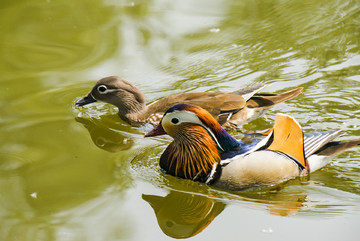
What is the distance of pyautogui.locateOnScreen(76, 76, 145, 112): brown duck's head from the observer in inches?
248

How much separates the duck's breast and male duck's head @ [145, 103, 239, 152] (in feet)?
0.75

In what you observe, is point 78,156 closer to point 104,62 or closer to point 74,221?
point 74,221

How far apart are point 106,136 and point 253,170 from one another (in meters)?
2.26

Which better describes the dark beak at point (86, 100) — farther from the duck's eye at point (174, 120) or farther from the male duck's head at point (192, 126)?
the duck's eye at point (174, 120)

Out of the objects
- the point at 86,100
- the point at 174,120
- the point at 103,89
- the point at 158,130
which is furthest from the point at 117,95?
the point at 174,120

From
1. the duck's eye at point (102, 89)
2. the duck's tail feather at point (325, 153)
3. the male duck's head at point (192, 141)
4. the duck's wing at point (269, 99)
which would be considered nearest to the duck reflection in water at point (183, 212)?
the male duck's head at point (192, 141)

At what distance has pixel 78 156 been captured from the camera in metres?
4.97

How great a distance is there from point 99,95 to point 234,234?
3.42 metres

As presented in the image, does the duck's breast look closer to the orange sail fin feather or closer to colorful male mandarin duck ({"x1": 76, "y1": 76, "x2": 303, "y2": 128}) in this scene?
the orange sail fin feather

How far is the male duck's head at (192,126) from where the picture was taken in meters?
4.38

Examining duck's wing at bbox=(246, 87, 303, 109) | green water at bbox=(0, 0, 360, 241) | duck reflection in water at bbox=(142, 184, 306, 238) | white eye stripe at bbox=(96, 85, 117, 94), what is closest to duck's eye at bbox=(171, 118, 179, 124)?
green water at bbox=(0, 0, 360, 241)

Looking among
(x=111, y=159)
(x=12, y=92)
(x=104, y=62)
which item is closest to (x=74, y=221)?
(x=111, y=159)

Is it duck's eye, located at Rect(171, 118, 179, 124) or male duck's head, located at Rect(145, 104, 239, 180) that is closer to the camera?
male duck's head, located at Rect(145, 104, 239, 180)

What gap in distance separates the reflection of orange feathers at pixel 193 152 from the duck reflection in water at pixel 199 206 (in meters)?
0.38
